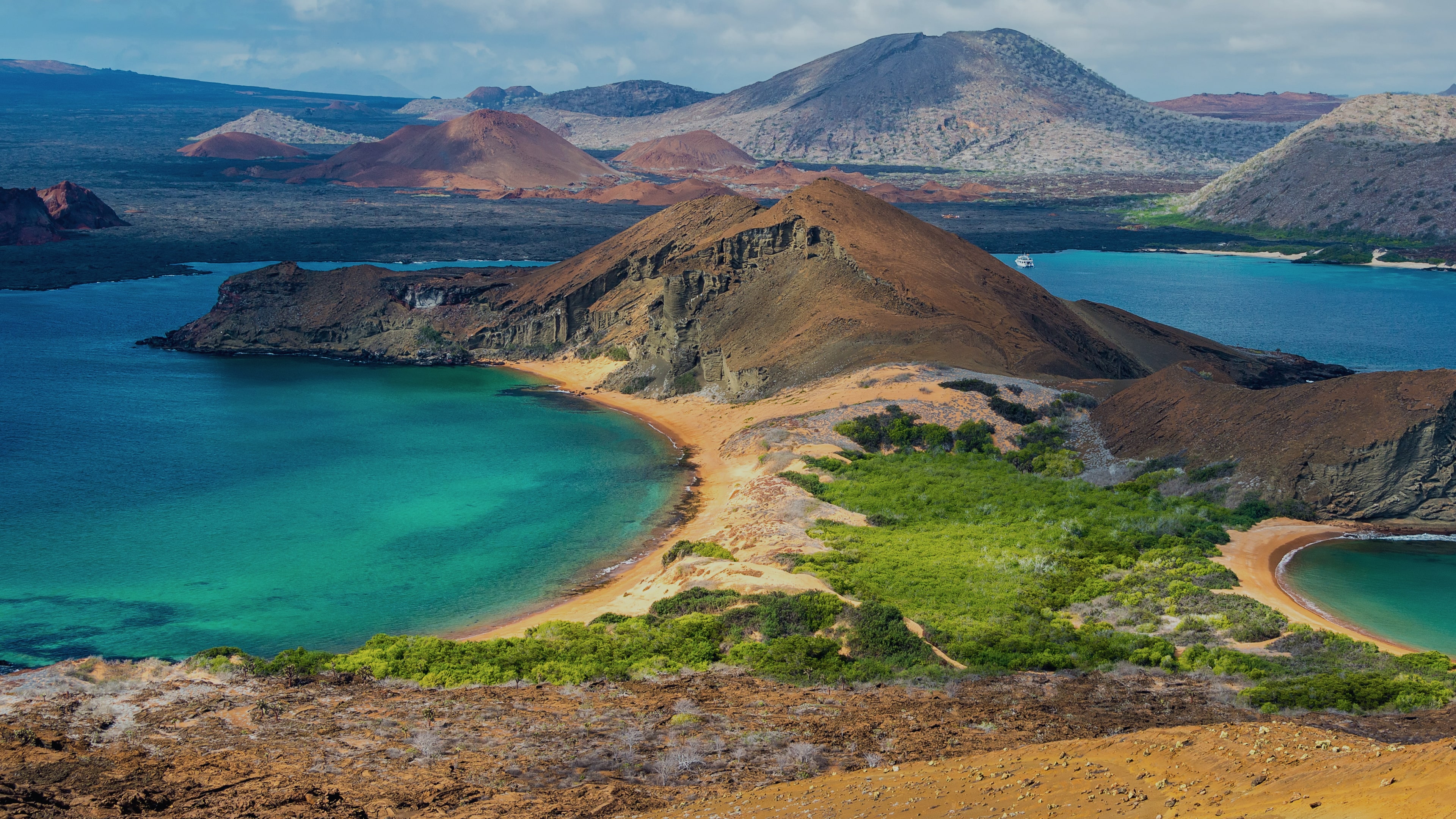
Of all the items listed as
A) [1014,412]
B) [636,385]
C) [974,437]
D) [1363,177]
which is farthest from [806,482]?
[1363,177]

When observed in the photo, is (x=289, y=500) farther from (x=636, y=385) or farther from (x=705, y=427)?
(x=636, y=385)

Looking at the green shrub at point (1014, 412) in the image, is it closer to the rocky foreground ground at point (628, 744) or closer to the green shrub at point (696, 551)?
the green shrub at point (696, 551)

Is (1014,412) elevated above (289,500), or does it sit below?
above

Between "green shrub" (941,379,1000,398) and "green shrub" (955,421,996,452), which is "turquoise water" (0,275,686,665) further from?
"green shrub" (941,379,1000,398)

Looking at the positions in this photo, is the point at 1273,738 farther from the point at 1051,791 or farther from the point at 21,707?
the point at 21,707

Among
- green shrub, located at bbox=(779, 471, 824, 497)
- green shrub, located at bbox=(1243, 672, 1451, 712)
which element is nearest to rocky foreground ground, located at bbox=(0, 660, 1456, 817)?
green shrub, located at bbox=(1243, 672, 1451, 712)

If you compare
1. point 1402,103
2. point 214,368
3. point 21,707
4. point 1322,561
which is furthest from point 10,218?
point 1402,103

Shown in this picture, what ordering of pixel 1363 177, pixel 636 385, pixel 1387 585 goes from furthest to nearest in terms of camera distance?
pixel 1363 177 → pixel 636 385 → pixel 1387 585

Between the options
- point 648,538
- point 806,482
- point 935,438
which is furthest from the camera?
point 935,438
